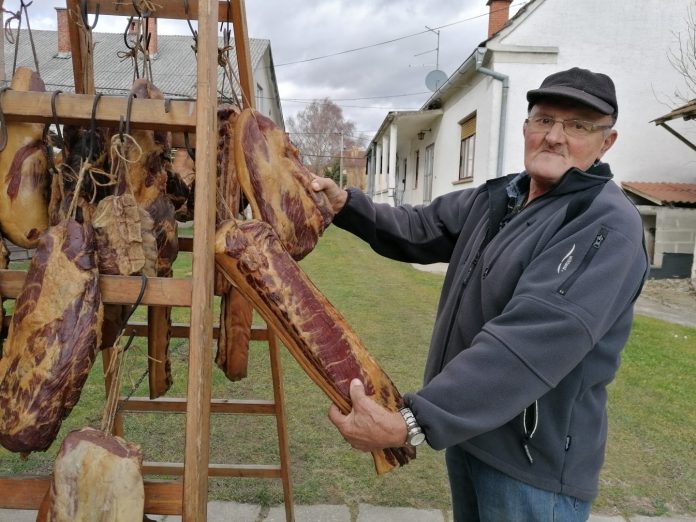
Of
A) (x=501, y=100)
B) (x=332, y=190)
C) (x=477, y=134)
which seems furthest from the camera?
(x=477, y=134)

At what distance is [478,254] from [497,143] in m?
8.22

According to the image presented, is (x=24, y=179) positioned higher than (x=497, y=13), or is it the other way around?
(x=497, y=13)

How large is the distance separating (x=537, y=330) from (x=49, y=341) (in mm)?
1093

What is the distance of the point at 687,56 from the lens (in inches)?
383

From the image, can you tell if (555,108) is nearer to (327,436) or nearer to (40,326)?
(40,326)

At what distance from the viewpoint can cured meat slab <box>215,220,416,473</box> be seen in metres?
1.29

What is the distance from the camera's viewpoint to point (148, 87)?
1562 mm

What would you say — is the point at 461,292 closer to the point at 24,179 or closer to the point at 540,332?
the point at 540,332

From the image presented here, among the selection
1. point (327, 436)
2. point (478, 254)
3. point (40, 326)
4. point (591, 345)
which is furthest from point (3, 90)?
point (327, 436)

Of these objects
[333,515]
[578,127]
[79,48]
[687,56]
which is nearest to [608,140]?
[578,127]

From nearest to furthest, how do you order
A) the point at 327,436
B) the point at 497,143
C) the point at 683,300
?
the point at 327,436, the point at 683,300, the point at 497,143

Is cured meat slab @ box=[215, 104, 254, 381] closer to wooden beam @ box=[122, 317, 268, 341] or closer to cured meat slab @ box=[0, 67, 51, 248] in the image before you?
wooden beam @ box=[122, 317, 268, 341]

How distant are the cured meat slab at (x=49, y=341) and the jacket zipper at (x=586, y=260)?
42.4 inches

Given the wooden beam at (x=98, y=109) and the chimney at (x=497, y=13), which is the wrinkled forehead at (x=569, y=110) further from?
the chimney at (x=497, y=13)
